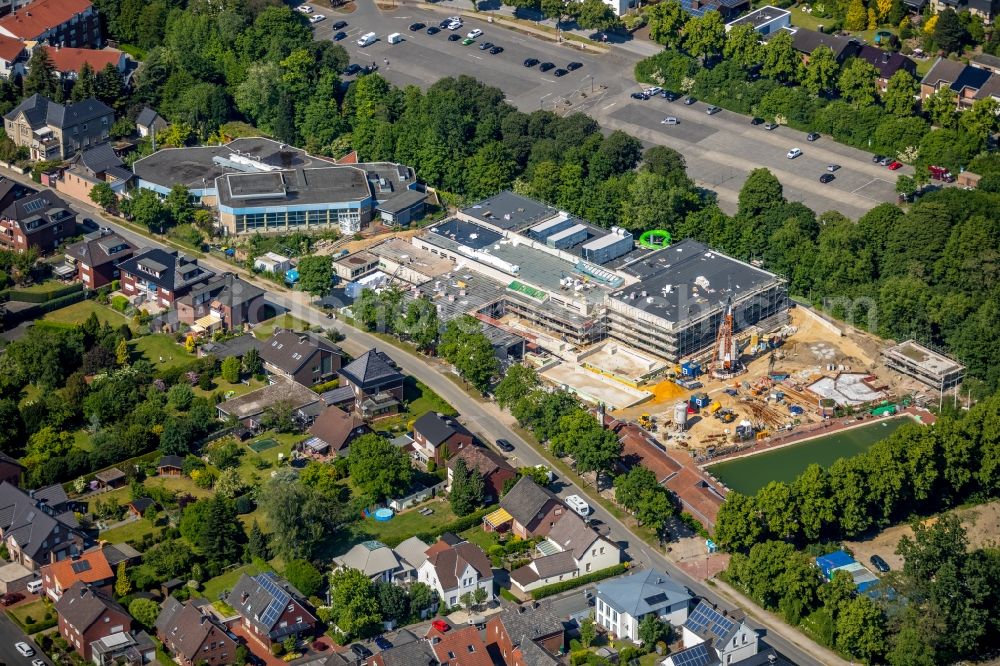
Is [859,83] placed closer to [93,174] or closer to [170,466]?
[93,174]

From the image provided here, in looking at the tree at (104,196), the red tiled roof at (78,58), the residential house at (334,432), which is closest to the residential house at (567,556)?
the residential house at (334,432)

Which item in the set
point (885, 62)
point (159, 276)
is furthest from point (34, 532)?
point (885, 62)

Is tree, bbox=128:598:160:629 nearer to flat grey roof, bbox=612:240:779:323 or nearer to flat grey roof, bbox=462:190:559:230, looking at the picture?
flat grey roof, bbox=612:240:779:323

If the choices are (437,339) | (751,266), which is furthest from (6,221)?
(751,266)

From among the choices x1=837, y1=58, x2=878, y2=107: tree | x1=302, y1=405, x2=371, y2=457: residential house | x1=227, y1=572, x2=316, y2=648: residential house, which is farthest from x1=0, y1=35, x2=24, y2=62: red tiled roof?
x1=227, y1=572, x2=316, y2=648: residential house

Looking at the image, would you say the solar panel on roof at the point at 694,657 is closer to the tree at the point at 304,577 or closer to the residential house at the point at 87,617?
the tree at the point at 304,577

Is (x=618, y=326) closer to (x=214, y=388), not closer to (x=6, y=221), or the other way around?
(x=214, y=388)
